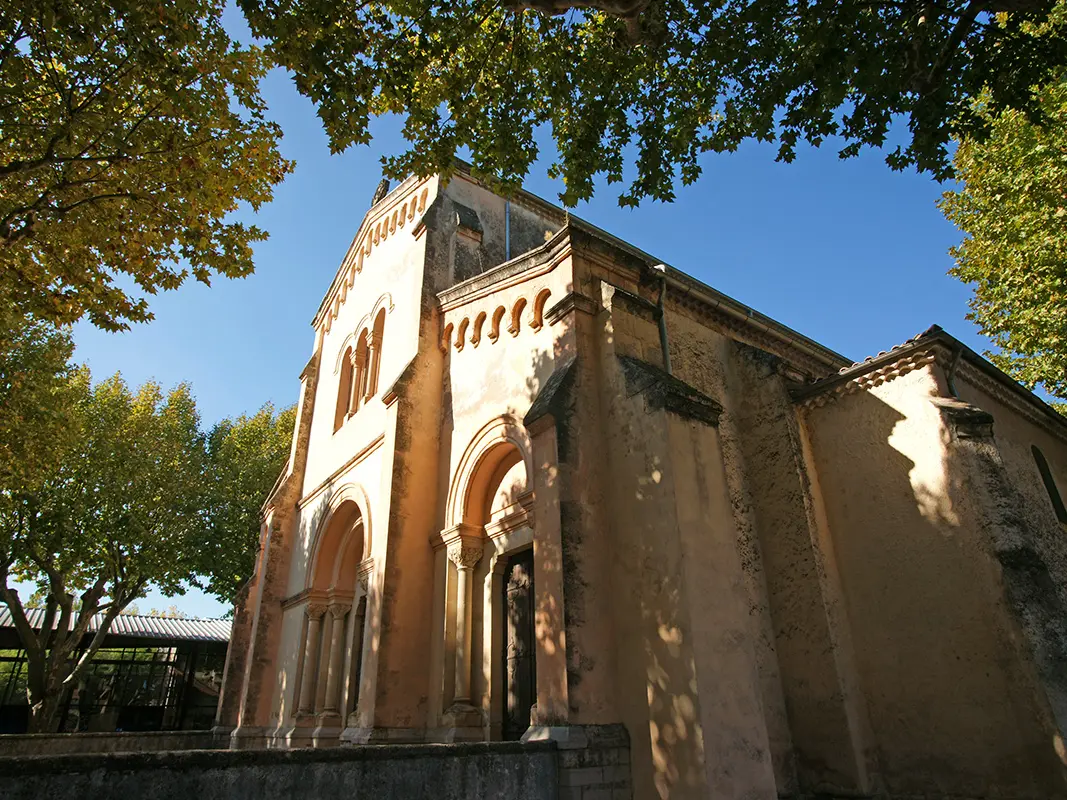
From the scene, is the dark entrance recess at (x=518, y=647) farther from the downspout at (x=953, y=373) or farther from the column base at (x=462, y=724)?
the downspout at (x=953, y=373)

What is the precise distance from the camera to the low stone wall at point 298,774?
3.80 meters

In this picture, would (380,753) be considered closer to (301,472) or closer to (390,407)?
(390,407)

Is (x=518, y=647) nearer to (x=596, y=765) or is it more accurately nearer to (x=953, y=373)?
(x=596, y=765)

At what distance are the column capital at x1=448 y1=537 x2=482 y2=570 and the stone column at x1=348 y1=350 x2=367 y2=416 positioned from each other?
18.6 ft

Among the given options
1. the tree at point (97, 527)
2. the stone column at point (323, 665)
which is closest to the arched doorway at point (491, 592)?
the stone column at point (323, 665)

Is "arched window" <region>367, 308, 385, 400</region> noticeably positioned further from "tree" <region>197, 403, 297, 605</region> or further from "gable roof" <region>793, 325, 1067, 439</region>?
"tree" <region>197, 403, 297, 605</region>

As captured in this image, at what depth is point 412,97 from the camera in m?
7.92

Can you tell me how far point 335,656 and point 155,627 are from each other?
64.1 ft

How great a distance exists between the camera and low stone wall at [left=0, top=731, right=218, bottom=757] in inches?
485

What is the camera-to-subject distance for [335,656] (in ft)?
39.1

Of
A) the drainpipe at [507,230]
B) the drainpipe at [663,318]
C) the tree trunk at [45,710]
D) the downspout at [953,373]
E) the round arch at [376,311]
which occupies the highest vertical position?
the drainpipe at [507,230]

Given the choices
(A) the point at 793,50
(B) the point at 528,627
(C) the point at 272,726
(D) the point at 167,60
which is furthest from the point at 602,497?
(C) the point at 272,726

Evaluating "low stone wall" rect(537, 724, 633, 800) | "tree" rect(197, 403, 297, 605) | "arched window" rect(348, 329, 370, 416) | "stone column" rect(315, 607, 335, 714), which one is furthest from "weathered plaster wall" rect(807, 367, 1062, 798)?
"tree" rect(197, 403, 297, 605)

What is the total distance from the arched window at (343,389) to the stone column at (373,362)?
3.91 ft
